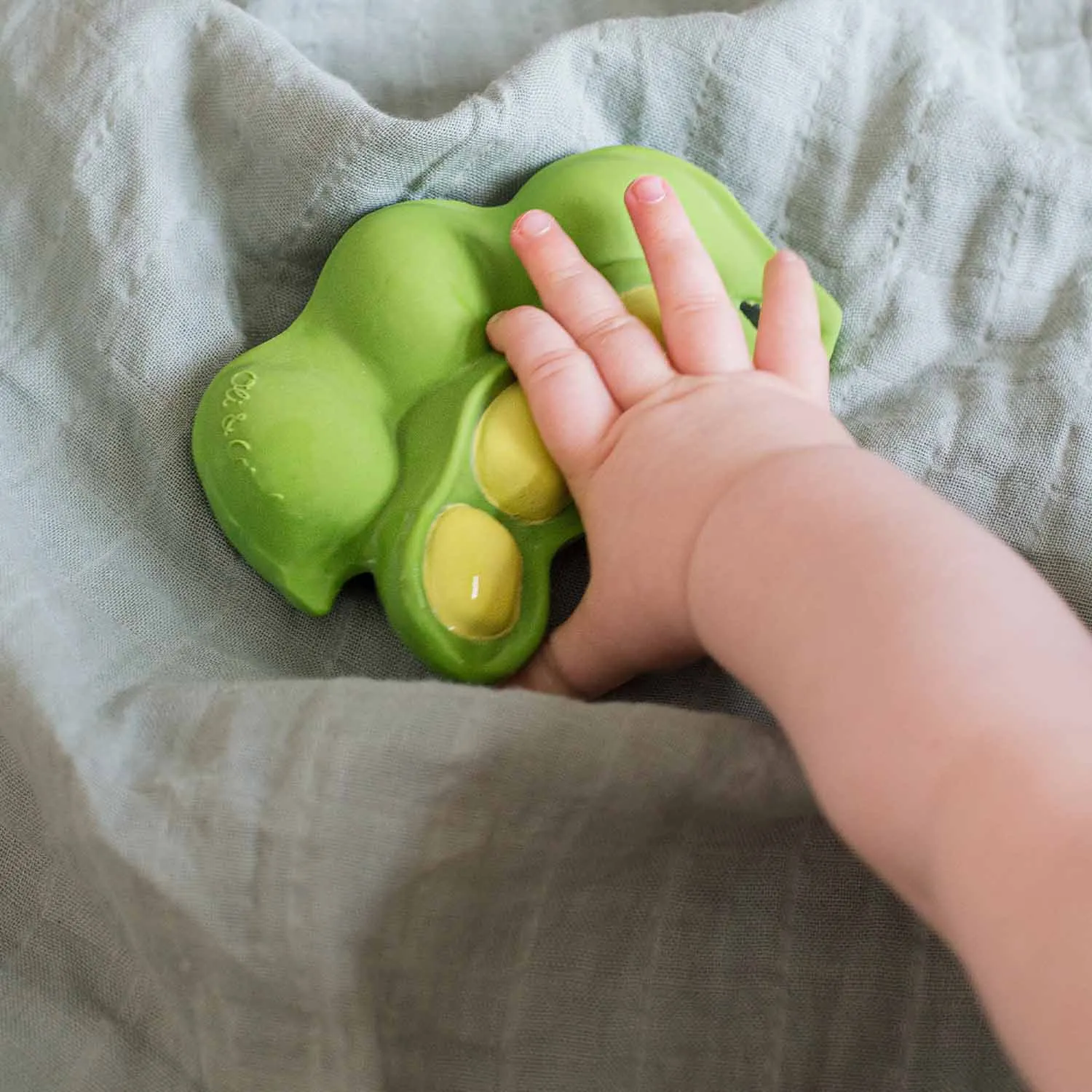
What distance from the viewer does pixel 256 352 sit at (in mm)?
575

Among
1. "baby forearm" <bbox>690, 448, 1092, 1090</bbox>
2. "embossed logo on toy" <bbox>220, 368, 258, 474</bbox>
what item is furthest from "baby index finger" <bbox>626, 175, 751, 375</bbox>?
"embossed logo on toy" <bbox>220, 368, 258, 474</bbox>

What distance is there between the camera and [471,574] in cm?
53

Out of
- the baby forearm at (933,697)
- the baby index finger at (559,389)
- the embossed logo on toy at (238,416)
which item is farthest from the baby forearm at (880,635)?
the embossed logo on toy at (238,416)

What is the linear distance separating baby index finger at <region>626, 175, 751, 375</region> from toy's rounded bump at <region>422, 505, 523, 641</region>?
5.2 inches

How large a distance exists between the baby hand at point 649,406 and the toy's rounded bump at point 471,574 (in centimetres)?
3

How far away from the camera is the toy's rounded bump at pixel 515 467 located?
55cm

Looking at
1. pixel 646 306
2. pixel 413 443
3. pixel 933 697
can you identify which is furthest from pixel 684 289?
pixel 933 697

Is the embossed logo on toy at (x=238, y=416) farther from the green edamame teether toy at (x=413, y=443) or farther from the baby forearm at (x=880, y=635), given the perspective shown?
the baby forearm at (x=880, y=635)

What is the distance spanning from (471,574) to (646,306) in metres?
0.18

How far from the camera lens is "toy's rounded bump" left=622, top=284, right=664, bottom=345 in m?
0.59

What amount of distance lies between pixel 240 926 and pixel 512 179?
1.45 feet

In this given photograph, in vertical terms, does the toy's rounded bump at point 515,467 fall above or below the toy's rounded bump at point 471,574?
above

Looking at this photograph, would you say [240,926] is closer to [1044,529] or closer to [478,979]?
[478,979]

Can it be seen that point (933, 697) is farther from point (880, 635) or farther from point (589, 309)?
point (589, 309)
